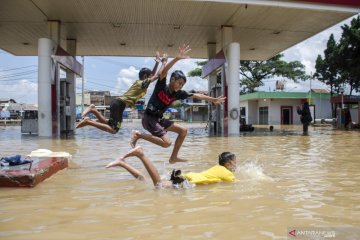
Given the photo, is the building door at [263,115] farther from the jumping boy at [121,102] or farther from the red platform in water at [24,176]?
the red platform in water at [24,176]

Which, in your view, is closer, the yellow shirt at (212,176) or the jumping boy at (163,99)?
the yellow shirt at (212,176)

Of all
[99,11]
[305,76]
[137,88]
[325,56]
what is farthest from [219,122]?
[305,76]

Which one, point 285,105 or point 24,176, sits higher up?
point 285,105

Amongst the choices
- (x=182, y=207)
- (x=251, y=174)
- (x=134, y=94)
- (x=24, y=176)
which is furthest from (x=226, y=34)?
(x=182, y=207)

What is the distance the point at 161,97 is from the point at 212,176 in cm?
163

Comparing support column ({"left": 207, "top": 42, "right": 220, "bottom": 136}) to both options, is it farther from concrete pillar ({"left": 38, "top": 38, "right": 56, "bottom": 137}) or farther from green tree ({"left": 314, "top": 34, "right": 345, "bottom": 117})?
green tree ({"left": 314, "top": 34, "right": 345, "bottom": 117})

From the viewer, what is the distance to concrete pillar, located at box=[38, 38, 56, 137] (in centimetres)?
1955

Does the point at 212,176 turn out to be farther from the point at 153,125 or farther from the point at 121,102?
the point at 121,102

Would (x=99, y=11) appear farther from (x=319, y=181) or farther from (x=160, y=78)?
(x=319, y=181)

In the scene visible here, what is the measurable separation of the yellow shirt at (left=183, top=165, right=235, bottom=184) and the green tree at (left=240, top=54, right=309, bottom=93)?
47971mm

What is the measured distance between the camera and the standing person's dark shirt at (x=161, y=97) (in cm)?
668

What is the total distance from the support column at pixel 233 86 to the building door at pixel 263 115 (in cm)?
2701

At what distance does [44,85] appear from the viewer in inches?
770

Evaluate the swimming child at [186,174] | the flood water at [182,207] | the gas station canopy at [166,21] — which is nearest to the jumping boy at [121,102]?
the flood water at [182,207]
